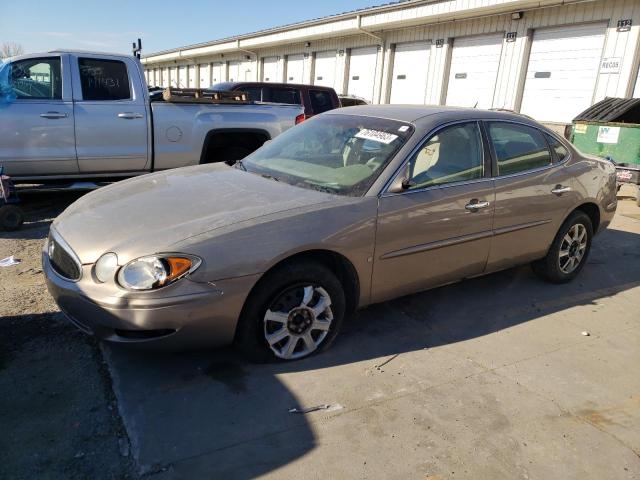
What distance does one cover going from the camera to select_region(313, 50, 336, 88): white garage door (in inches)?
827

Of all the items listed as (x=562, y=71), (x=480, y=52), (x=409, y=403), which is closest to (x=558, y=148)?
(x=409, y=403)

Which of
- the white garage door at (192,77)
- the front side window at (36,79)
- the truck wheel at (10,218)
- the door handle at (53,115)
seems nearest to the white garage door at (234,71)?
the white garage door at (192,77)

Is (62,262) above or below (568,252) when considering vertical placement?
above

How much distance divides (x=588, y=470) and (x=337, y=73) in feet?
65.3

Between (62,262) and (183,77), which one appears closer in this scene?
(62,262)

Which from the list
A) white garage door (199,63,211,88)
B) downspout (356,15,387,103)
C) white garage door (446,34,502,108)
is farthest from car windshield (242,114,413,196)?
white garage door (199,63,211,88)

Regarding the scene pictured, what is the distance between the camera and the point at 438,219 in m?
3.57

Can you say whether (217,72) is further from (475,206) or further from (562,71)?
(475,206)

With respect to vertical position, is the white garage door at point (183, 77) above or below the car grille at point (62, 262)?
above

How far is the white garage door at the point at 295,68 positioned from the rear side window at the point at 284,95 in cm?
1257

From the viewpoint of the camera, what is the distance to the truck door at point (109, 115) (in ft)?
20.3

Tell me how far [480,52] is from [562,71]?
2.78m

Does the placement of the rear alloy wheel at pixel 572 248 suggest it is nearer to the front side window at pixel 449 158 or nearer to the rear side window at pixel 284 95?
the front side window at pixel 449 158

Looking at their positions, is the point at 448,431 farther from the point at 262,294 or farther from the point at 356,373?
the point at 262,294
